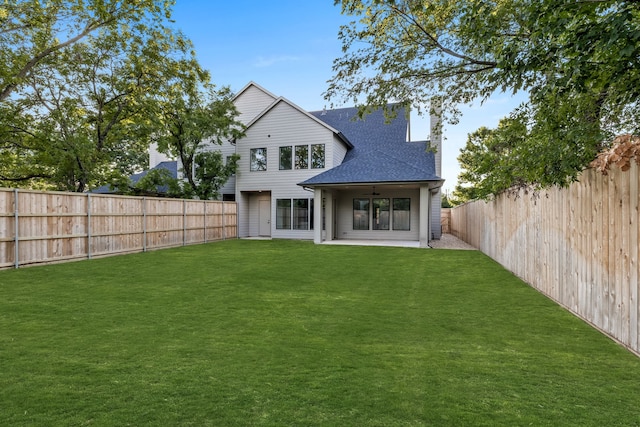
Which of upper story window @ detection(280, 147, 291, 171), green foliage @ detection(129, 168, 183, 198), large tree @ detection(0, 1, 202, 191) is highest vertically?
large tree @ detection(0, 1, 202, 191)

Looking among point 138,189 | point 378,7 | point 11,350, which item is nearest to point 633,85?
point 378,7

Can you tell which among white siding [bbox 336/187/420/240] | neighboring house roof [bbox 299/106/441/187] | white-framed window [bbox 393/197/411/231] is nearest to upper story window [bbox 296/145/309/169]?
neighboring house roof [bbox 299/106/441/187]

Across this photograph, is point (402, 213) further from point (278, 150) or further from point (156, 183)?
point (156, 183)

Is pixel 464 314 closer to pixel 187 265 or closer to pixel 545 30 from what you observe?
pixel 545 30

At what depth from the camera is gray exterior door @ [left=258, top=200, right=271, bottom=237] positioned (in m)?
19.0

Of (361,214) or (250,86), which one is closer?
(361,214)

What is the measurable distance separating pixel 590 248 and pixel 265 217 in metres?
16.2

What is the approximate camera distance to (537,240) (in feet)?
20.6

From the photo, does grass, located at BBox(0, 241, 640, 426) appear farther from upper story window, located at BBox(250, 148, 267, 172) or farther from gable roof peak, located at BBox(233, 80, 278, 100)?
gable roof peak, located at BBox(233, 80, 278, 100)

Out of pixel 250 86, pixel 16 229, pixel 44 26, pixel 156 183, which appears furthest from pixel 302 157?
pixel 44 26

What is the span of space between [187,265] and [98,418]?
700cm

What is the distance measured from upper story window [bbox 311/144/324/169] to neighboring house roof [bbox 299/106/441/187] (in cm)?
106

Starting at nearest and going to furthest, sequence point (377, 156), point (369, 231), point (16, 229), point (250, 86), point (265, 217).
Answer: point (16, 229), point (377, 156), point (369, 231), point (265, 217), point (250, 86)

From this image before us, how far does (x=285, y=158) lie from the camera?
17.8 meters
